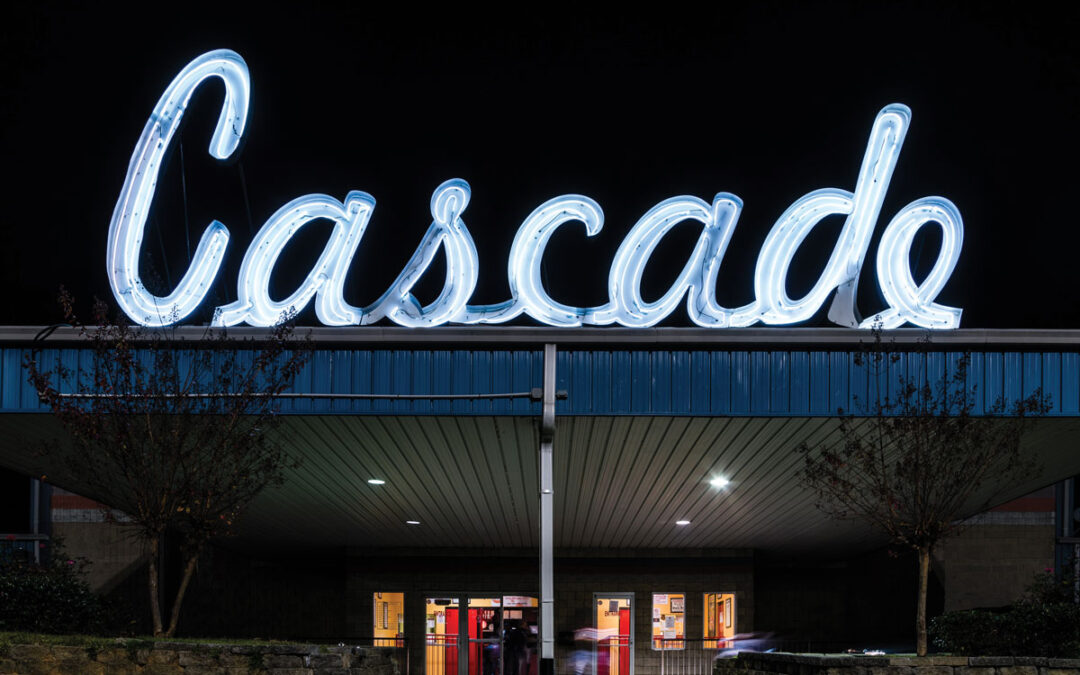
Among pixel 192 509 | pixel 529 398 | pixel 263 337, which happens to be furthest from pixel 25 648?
pixel 529 398

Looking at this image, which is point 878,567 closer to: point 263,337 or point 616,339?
point 616,339

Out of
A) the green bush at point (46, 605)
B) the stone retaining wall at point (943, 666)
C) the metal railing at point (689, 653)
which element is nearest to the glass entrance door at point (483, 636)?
the metal railing at point (689, 653)

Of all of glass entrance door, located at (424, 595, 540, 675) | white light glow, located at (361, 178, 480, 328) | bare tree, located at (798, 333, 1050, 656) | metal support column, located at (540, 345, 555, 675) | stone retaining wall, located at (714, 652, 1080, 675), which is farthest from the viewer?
glass entrance door, located at (424, 595, 540, 675)

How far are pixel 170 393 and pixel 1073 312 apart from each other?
90.3 ft

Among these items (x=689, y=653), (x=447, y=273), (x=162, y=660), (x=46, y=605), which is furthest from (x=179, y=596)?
(x=689, y=653)

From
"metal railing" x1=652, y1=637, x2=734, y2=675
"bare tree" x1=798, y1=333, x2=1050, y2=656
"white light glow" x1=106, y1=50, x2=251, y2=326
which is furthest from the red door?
"white light glow" x1=106, y1=50, x2=251, y2=326

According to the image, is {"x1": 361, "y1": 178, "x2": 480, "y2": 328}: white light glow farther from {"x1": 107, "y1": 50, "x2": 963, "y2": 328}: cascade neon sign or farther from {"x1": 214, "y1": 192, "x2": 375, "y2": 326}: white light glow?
{"x1": 214, "y1": 192, "x2": 375, "y2": 326}: white light glow

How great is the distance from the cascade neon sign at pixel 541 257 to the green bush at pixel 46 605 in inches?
144

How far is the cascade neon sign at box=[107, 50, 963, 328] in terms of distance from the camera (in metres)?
14.1

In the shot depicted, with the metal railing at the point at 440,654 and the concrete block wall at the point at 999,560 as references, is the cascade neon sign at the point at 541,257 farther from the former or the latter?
the metal railing at the point at 440,654

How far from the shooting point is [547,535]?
12758mm

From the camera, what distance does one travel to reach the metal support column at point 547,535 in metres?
12.3

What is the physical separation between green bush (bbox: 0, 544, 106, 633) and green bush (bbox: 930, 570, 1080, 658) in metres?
11.6

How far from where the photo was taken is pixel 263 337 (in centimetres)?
1382
